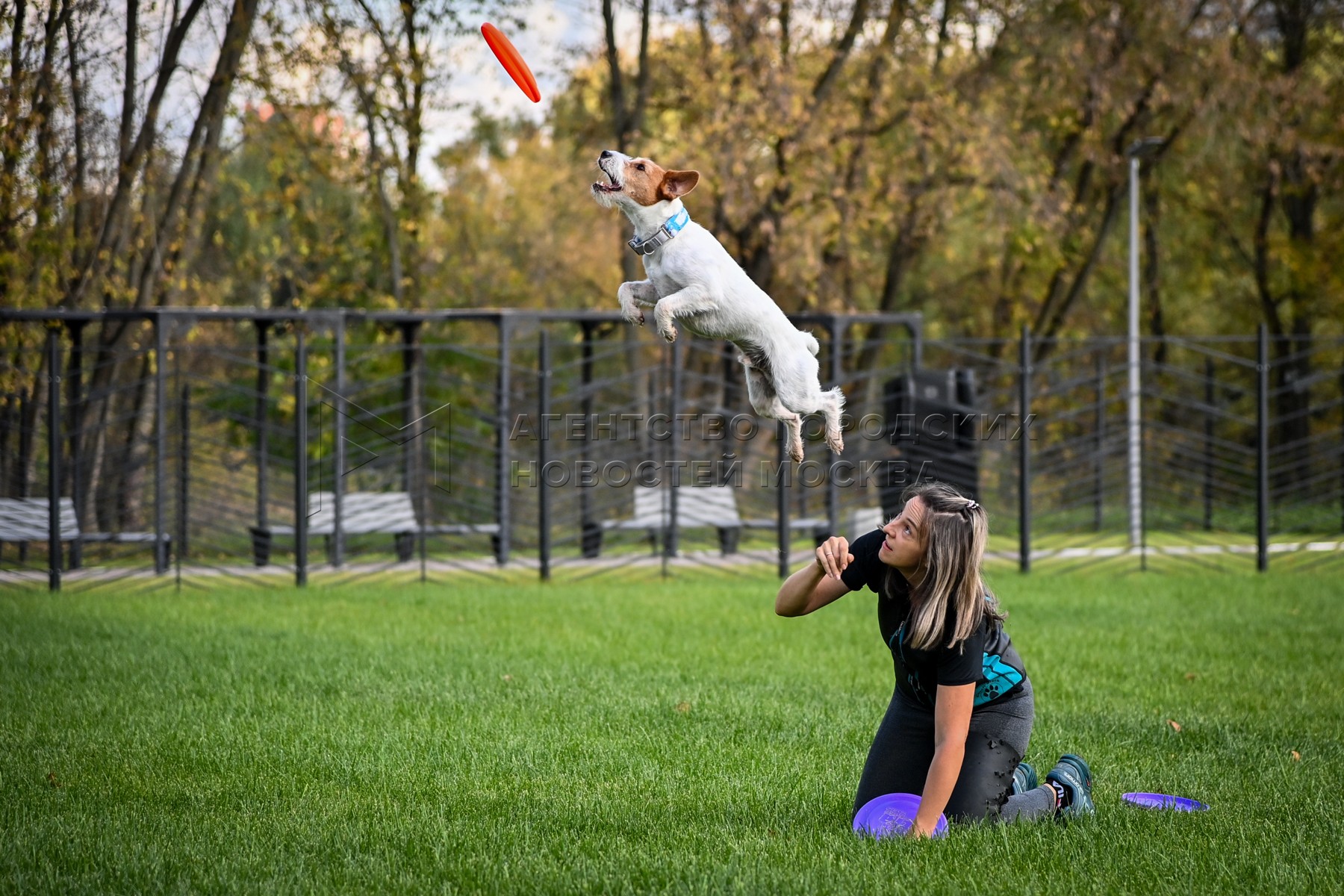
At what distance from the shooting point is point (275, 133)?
14.8 metres

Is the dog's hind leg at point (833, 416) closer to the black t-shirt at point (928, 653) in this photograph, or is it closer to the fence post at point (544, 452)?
the black t-shirt at point (928, 653)

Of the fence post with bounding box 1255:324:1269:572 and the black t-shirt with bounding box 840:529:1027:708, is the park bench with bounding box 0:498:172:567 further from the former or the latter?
the fence post with bounding box 1255:324:1269:572

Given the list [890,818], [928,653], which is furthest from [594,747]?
[928,653]

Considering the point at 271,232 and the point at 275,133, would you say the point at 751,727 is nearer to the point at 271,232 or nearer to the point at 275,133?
the point at 275,133

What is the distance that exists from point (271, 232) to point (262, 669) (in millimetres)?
13063

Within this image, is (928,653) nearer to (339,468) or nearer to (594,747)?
(594,747)

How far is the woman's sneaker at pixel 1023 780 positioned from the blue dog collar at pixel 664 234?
7.76 feet

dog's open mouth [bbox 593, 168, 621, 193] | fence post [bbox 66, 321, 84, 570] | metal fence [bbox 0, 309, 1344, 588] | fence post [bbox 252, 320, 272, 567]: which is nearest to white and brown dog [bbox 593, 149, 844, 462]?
dog's open mouth [bbox 593, 168, 621, 193]

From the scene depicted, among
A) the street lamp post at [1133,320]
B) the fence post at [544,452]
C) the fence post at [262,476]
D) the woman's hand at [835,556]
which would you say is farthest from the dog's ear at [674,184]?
the street lamp post at [1133,320]

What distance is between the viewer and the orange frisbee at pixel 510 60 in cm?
240

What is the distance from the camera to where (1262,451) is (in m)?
11.8

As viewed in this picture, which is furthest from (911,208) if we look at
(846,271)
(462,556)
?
(462,556)

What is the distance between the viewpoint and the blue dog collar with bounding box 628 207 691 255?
Answer: 2.47 metres

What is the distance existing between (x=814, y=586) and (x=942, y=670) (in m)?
0.44
